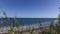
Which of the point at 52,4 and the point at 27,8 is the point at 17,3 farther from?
the point at 52,4

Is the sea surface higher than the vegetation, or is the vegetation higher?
the sea surface

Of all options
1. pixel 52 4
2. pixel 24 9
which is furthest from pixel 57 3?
pixel 24 9

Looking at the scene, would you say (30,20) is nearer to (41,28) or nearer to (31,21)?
(31,21)

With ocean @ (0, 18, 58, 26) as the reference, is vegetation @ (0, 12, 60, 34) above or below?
below

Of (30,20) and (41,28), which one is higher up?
(30,20)

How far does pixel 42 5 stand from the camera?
1487 mm

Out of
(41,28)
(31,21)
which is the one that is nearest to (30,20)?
(31,21)

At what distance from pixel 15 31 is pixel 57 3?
0.65m

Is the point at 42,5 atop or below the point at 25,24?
atop

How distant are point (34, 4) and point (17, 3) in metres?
0.22

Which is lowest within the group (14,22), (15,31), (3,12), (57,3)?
(15,31)

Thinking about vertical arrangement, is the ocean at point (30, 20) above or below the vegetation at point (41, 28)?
above

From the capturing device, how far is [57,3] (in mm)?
1491

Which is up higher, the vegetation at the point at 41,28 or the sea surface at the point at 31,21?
the sea surface at the point at 31,21
